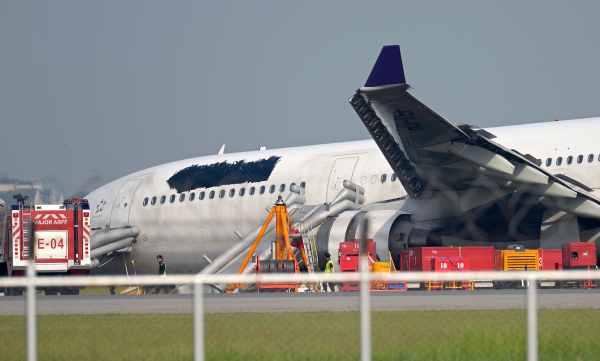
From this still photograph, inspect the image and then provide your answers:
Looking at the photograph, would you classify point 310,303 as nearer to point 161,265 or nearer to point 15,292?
point 15,292

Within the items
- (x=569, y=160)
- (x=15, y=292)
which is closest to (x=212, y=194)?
(x=15, y=292)

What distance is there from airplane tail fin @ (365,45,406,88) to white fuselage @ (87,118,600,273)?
5.81 m

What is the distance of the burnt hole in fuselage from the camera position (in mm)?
37569

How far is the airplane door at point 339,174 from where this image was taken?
115 ft

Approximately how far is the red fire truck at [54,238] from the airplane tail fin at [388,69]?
37.8ft

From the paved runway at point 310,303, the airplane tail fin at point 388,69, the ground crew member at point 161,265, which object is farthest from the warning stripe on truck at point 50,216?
the airplane tail fin at point 388,69

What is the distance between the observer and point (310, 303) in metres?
21.3

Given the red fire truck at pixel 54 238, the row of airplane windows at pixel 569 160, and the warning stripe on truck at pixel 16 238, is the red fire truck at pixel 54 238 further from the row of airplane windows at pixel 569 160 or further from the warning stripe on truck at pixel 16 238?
the row of airplane windows at pixel 569 160

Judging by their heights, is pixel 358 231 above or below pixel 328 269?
above

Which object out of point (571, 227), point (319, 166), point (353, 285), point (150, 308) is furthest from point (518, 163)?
point (150, 308)

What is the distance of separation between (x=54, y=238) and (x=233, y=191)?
6339mm

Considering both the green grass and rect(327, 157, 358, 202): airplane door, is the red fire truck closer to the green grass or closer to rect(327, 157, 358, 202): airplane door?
rect(327, 157, 358, 202): airplane door

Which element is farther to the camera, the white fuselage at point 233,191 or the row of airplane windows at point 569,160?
the white fuselage at point 233,191

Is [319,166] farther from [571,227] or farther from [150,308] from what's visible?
[150,308]
